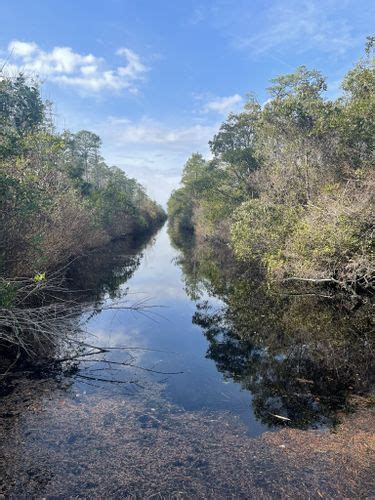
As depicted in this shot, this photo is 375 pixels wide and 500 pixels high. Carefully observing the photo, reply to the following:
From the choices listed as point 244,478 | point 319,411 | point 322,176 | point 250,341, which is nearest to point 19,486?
point 244,478

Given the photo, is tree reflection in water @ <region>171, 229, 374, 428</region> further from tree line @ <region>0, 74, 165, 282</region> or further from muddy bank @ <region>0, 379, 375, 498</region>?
tree line @ <region>0, 74, 165, 282</region>

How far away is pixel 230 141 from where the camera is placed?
40.0 meters

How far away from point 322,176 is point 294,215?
12.4ft

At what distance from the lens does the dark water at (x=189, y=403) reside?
5.57m

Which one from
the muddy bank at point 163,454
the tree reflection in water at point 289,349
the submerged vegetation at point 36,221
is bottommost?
the muddy bank at point 163,454

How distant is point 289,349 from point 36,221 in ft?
37.7

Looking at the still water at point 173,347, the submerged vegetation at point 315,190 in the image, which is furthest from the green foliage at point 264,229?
the still water at point 173,347

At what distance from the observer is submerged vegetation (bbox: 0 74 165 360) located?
10336mm

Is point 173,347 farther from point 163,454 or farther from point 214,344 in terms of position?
point 163,454

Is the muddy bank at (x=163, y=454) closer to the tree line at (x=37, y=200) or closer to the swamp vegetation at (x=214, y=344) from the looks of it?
the swamp vegetation at (x=214, y=344)

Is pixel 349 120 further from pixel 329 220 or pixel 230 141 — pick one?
pixel 230 141

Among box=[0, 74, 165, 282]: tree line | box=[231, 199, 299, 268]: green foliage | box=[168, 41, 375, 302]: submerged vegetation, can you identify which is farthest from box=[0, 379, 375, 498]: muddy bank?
box=[231, 199, 299, 268]: green foliage

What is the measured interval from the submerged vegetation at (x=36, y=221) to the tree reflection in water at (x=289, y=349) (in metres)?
5.34

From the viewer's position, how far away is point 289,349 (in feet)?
37.7
